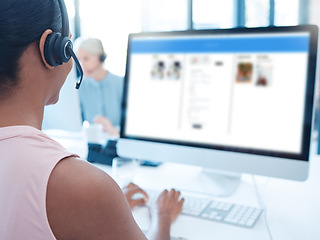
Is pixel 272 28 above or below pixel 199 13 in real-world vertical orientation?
below

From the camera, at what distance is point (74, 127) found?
1519 millimetres

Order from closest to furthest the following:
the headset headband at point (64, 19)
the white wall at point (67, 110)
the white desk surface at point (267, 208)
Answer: the headset headband at point (64, 19)
the white desk surface at point (267, 208)
the white wall at point (67, 110)

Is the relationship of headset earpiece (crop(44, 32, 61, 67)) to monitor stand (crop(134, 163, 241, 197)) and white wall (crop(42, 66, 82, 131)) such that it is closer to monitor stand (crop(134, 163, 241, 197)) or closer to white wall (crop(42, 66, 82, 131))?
monitor stand (crop(134, 163, 241, 197))

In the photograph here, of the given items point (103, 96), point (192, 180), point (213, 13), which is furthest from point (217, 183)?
point (213, 13)

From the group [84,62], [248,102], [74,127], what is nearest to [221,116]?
[248,102]

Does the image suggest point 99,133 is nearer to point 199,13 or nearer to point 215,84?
point 215,84

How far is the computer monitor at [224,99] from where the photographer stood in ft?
2.95

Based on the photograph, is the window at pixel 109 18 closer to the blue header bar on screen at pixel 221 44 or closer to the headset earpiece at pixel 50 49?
the blue header bar on screen at pixel 221 44

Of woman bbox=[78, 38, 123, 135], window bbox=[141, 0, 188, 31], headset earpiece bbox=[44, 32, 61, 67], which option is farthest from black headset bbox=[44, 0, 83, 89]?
window bbox=[141, 0, 188, 31]

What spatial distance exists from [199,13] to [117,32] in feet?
5.06

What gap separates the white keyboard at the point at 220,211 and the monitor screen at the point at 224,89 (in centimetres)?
17

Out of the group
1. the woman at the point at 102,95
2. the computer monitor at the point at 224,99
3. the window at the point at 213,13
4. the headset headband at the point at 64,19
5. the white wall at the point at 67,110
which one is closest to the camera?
the headset headband at the point at 64,19

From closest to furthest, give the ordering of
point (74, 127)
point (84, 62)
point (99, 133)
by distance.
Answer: point (74, 127), point (99, 133), point (84, 62)

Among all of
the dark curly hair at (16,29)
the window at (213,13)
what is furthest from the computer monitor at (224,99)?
the window at (213,13)
